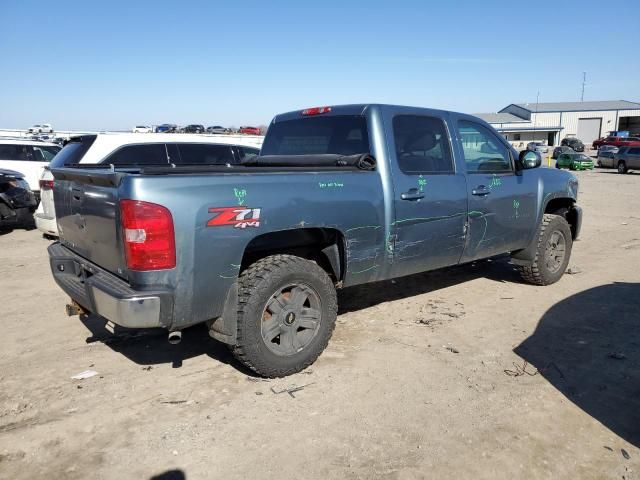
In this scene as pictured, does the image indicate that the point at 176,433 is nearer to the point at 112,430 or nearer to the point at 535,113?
the point at 112,430

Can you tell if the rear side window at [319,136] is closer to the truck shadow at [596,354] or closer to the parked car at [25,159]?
the truck shadow at [596,354]

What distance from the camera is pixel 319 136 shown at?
15.4 ft

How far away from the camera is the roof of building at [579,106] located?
274 feet

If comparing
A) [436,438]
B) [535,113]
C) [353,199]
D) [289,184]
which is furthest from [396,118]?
[535,113]

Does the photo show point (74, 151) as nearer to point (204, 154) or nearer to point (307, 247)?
point (204, 154)

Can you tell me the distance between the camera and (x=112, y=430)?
305cm

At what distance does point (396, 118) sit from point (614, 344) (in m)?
2.68

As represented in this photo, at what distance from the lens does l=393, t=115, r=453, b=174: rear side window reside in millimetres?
4301

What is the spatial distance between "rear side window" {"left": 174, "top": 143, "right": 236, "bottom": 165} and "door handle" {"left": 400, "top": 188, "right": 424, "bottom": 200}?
479 centimetres

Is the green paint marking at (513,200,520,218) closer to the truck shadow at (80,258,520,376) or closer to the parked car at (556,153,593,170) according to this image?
the truck shadow at (80,258,520,376)

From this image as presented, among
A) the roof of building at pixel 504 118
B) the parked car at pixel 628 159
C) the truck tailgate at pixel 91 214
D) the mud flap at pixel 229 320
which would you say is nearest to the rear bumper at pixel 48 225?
the truck tailgate at pixel 91 214

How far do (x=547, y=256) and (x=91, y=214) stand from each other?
497cm

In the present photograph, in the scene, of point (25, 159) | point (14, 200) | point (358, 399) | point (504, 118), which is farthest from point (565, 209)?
point (504, 118)

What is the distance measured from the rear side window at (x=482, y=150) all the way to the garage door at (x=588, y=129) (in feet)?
290
